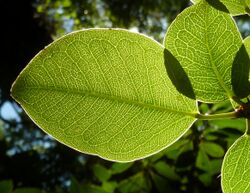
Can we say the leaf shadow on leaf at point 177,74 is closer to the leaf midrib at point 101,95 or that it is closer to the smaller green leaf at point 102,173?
the leaf midrib at point 101,95

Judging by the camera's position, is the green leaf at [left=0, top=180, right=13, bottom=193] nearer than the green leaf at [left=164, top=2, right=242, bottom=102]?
No

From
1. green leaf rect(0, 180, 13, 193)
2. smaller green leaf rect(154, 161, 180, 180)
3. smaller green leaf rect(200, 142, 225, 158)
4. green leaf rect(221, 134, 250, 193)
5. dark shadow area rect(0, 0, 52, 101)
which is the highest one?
green leaf rect(221, 134, 250, 193)

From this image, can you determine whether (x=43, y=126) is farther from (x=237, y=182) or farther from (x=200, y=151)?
(x=200, y=151)

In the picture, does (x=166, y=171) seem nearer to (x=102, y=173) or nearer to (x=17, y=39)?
(x=102, y=173)

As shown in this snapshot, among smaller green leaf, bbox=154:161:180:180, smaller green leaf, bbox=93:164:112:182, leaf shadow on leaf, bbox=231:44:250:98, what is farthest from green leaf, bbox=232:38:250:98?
smaller green leaf, bbox=93:164:112:182

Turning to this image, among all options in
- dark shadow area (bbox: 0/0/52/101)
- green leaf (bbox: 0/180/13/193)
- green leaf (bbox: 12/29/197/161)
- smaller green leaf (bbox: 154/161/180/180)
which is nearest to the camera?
green leaf (bbox: 12/29/197/161)

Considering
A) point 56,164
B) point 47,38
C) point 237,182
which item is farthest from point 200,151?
point 56,164

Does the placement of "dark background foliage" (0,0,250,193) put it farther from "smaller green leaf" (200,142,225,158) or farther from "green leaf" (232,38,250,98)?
"green leaf" (232,38,250,98)
